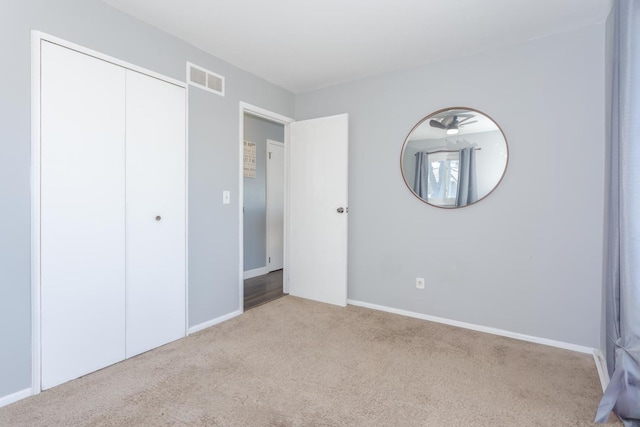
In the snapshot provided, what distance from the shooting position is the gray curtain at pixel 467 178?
9.22ft

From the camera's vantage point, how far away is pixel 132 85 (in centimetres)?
231

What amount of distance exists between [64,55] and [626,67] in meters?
3.08

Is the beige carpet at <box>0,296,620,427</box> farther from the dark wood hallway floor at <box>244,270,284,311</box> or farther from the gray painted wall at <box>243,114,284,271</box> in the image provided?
the gray painted wall at <box>243,114,284,271</box>

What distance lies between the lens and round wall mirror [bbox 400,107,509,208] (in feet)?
8.96

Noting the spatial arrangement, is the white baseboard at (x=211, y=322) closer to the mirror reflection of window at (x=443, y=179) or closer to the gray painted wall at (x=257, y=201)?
the gray painted wall at (x=257, y=201)

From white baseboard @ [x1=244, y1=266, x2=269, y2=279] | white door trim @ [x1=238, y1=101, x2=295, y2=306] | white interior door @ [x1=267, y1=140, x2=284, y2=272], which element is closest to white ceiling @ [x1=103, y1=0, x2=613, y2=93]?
white door trim @ [x1=238, y1=101, x2=295, y2=306]

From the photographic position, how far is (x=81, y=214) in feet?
6.76

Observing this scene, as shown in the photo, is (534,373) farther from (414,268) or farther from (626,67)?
(626,67)

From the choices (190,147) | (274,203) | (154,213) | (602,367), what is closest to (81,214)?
(154,213)

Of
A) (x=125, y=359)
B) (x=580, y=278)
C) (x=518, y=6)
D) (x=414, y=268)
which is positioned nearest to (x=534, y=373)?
(x=580, y=278)

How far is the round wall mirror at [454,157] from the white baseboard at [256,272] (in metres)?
2.70

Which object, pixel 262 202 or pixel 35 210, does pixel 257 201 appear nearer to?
pixel 262 202

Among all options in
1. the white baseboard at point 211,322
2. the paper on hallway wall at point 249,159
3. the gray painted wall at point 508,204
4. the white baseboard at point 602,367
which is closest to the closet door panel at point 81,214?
the white baseboard at point 211,322

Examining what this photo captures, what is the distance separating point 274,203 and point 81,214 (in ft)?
10.4
